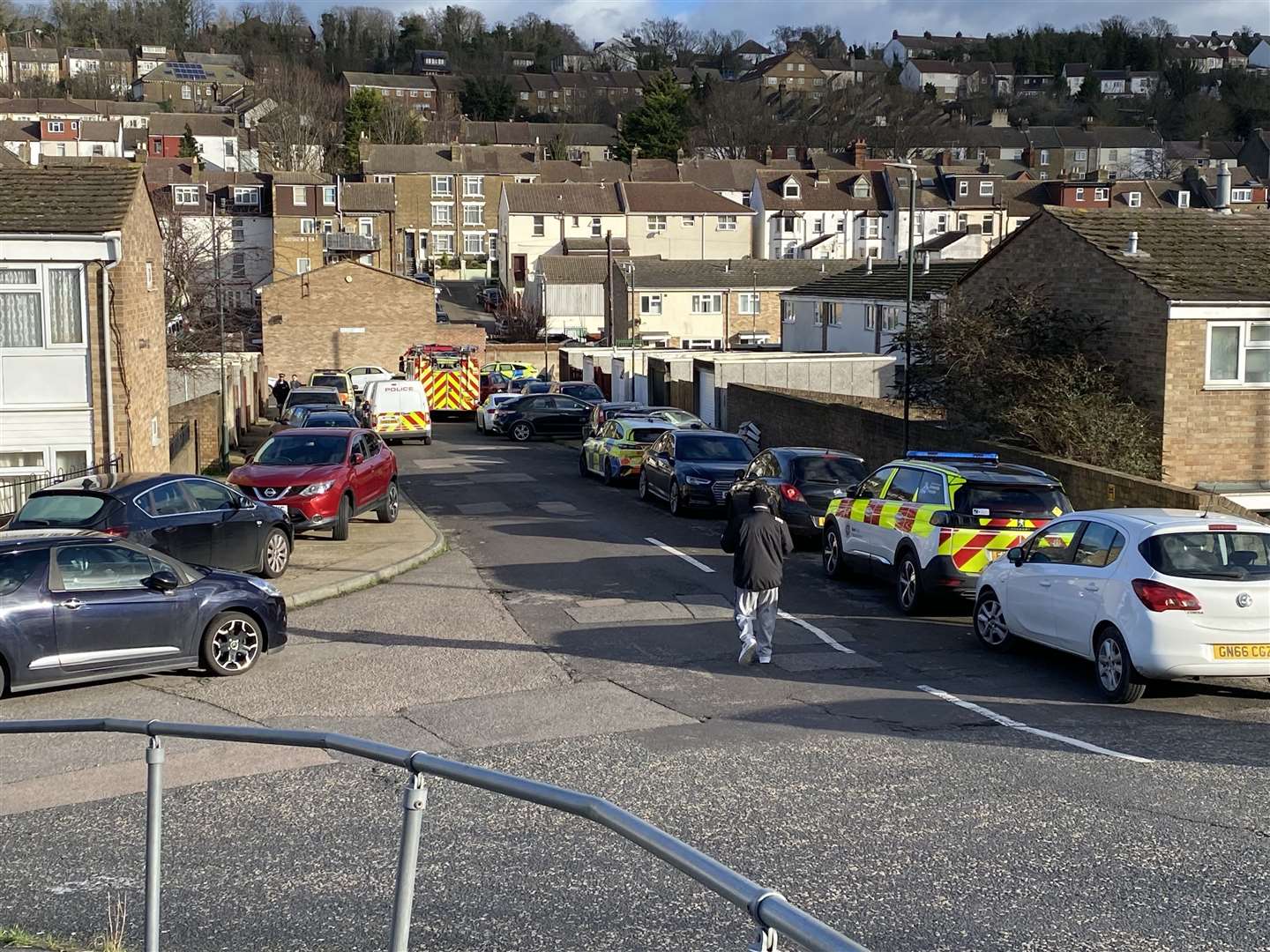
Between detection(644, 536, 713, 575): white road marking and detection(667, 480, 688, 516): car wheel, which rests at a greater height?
detection(667, 480, 688, 516): car wheel

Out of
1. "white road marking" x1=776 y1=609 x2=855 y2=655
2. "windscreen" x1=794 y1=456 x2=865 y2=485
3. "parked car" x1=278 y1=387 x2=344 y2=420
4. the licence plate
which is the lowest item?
"white road marking" x1=776 y1=609 x2=855 y2=655

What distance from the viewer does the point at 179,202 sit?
9025cm

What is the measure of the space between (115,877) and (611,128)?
132844 mm

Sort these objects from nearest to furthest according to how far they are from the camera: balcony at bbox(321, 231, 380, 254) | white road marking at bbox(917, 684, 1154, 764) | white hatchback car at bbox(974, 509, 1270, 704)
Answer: white road marking at bbox(917, 684, 1154, 764), white hatchback car at bbox(974, 509, 1270, 704), balcony at bbox(321, 231, 380, 254)

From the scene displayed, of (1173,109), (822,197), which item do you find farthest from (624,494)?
(1173,109)

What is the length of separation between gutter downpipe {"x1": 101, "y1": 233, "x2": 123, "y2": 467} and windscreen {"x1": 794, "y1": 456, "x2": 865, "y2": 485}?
10.4 meters

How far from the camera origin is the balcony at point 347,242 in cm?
8312

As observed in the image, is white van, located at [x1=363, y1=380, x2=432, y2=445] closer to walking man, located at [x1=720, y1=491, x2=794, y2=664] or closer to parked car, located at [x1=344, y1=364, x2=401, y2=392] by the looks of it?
parked car, located at [x1=344, y1=364, x2=401, y2=392]

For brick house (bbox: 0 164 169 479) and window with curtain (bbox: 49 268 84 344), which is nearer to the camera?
brick house (bbox: 0 164 169 479)

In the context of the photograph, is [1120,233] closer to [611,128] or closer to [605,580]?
[605,580]

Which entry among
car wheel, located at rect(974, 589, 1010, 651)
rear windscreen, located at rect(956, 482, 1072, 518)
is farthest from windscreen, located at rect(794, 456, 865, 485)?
car wheel, located at rect(974, 589, 1010, 651)

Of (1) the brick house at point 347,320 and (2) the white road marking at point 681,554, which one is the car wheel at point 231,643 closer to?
(2) the white road marking at point 681,554

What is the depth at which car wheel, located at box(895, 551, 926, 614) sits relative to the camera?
614 inches

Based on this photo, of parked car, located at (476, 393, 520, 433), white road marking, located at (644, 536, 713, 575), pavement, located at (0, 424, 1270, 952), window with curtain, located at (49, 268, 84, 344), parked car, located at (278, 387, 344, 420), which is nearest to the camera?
pavement, located at (0, 424, 1270, 952)
